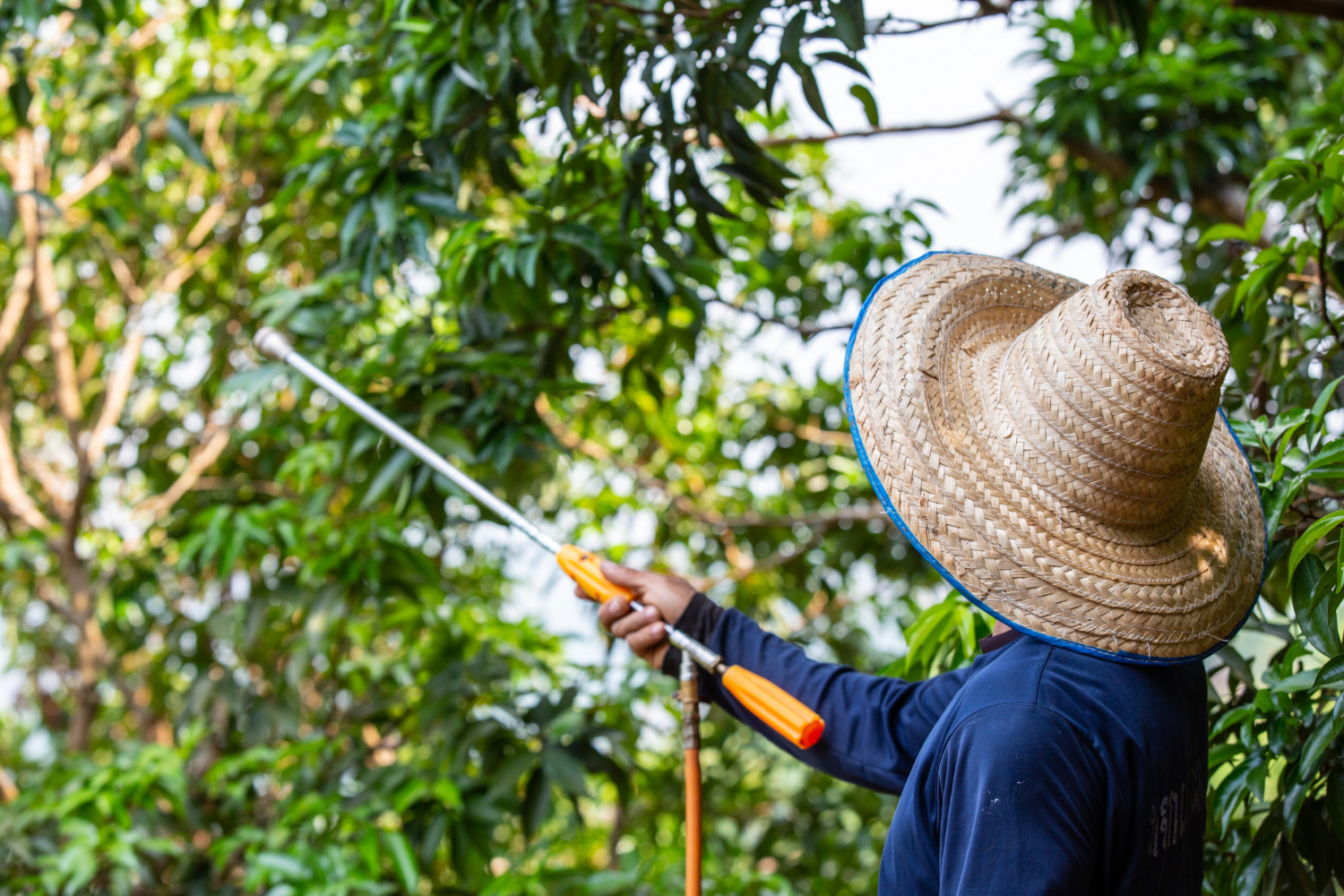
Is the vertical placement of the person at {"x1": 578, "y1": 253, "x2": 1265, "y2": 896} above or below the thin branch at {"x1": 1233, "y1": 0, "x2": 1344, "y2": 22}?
below

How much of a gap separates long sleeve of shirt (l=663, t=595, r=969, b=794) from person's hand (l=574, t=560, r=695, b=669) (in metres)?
0.02

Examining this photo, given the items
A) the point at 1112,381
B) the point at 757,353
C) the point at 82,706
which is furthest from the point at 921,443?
the point at 82,706

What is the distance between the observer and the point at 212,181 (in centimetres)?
271

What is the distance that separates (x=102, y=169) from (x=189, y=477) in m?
0.78

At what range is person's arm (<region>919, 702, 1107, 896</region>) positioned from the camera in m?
0.79

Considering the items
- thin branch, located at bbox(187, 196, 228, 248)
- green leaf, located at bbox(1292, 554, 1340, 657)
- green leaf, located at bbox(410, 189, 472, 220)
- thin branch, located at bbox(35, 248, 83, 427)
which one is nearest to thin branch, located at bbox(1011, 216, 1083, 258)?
green leaf, located at bbox(410, 189, 472, 220)

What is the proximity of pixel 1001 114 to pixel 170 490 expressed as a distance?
2026 millimetres

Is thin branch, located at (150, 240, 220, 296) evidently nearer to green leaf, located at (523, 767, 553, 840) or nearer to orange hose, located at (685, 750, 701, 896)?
green leaf, located at (523, 767, 553, 840)

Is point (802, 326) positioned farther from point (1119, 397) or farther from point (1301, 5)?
point (1119, 397)

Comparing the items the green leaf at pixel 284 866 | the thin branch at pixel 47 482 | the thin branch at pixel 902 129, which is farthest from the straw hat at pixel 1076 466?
the thin branch at pixel 47 482

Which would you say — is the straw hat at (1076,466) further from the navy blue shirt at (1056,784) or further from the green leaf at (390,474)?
the green leaf at (390,474)

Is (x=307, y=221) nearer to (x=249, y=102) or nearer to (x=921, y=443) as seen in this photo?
(x=249, y=102)

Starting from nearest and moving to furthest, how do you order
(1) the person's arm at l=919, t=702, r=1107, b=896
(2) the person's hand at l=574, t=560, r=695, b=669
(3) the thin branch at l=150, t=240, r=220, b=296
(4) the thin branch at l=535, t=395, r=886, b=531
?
(1) the person's arm at l=919, t=702, r=1107, b=896 < (2) the person's hand at l=574, t=560, r=695, b=669 < (4) the thin branch at l=535, t=395, r=886, b=531 < (3) the thin branch at l=150, t=240, r=220, b=296

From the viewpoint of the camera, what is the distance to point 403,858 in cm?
170
